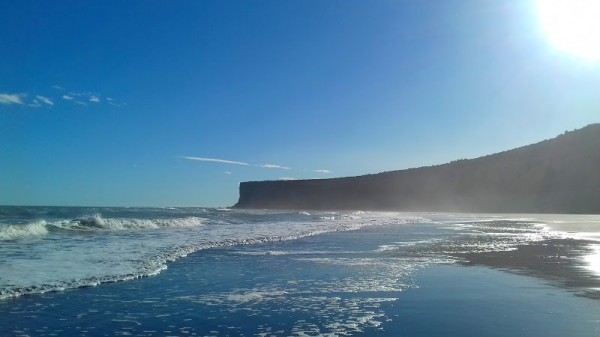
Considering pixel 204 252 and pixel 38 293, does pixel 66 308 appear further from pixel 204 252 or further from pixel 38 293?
pixel 204 252

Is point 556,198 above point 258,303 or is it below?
above

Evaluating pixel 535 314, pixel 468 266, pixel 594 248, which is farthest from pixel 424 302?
Answer: pixel 594 248

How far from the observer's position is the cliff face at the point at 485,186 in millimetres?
64625

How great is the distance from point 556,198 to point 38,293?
65.6 meters

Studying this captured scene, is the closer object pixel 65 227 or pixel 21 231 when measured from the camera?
pixel 21 231

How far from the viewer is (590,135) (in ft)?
220

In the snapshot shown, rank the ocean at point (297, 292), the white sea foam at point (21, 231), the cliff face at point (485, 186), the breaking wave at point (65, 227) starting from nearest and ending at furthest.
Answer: the ocean at point (297, 292) → the white sea foam at point (21, 231) → the breaking wave at point (65, 227) → the cliff face at point (485, 186)

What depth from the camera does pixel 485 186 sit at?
81.0 metres

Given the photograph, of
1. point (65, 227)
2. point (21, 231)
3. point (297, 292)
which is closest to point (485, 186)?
point (65, 227)

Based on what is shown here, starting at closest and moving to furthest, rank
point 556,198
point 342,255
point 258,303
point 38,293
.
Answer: point 258,303
point 38,293
point 342,255
point 556,198

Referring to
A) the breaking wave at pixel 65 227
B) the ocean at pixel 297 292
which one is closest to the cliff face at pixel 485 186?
the breaking wave at pixel 65 227

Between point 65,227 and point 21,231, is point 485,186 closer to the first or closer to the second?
point 65,227

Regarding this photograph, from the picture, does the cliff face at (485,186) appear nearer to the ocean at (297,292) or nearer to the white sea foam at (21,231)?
the ocean at (297,292)

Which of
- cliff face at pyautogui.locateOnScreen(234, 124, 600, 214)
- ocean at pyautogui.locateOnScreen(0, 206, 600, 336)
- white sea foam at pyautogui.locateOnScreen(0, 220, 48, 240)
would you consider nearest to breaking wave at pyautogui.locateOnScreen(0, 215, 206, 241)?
white sea foam at pyautogui.locateOnScreen(0, 220, 48, 240)
